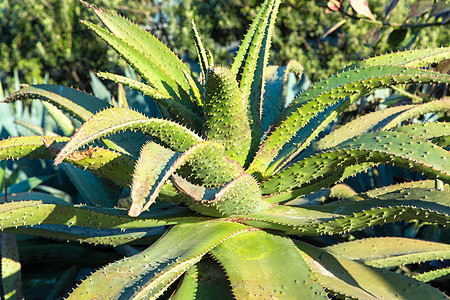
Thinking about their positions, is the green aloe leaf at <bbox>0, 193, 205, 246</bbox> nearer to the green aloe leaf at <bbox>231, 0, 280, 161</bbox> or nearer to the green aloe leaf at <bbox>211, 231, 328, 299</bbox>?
the green aloe leaf at <bbox>211, 231, 328, 299</bbox>

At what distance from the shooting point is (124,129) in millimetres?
990

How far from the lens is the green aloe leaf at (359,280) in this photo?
1.09m

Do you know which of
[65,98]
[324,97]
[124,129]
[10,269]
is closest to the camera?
[124,129]

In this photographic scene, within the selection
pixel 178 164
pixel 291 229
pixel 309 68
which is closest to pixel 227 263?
pixel 291 229

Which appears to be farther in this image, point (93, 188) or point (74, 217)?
point (93, 188)

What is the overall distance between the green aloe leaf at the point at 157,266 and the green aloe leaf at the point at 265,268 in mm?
37

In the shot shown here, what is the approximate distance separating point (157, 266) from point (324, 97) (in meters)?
0.63

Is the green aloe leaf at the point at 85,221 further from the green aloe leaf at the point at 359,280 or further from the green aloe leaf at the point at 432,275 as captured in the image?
the green aloe leaf at the point at 432,275

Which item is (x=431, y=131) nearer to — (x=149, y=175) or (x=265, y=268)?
(x=265, y=268)

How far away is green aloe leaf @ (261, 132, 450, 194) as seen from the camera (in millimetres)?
997

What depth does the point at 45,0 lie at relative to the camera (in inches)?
380

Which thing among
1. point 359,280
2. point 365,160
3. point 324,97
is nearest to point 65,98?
point 324,97

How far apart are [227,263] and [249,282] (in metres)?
0.08

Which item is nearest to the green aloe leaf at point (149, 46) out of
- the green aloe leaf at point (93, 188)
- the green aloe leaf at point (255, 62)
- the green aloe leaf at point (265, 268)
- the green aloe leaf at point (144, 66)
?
the green aloe leaf at point (144, 66)
